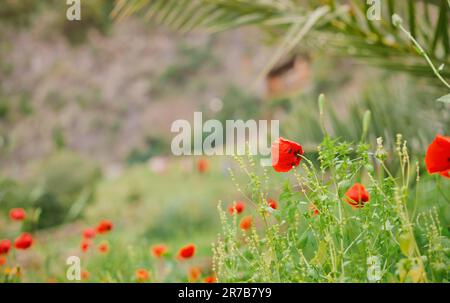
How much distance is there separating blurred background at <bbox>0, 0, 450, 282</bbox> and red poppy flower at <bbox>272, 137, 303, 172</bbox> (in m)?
2.88

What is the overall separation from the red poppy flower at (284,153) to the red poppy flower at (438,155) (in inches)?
7.3

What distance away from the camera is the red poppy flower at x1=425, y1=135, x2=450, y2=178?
83 cm

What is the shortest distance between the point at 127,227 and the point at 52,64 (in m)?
7.62

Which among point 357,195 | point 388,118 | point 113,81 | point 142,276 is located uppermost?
point 113,81

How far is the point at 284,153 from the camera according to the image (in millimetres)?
910

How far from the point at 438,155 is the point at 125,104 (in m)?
11.8

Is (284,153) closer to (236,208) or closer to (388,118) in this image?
(236,208)

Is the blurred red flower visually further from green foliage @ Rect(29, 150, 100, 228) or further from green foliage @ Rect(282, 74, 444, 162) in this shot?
green foliage @ Rect(29, 150, 100, 228)

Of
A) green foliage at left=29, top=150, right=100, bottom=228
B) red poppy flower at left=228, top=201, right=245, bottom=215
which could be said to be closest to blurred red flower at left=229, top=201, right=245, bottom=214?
red poppy flower at left=228, top=201, right=245, bottom=215

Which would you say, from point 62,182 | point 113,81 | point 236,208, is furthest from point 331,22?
point 113,81

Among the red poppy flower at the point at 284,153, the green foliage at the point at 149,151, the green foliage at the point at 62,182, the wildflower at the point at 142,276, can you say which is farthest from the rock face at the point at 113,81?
the red poppy flower at the point at 284,153

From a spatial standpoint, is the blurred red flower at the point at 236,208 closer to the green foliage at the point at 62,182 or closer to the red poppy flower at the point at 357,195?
the red poppy flower at the point at 357,195

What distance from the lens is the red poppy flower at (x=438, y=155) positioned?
828 millimetres
